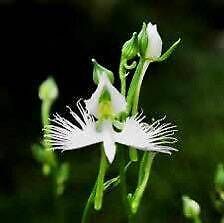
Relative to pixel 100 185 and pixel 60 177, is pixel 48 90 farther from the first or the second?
pixel 100 185

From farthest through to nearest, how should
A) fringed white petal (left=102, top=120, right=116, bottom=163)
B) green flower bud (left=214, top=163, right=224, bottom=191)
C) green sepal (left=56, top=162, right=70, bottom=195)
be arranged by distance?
green sepal (left=56, top=162, right=70, bottom=195)
green flower bud (left=214, top=163, right=224, bottom=191)
fringed white petal (left=102, top=120, right=116, bottom=163)

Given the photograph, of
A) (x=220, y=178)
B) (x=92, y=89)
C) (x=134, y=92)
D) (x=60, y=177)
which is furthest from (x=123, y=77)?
(x=92, y=89)

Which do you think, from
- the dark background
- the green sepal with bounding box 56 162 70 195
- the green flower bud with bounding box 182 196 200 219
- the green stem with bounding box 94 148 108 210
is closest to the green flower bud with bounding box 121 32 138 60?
the green stem with bounding box 94 148 108 210

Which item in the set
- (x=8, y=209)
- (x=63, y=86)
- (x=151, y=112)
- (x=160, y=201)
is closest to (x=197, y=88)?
(x=151, y=112)

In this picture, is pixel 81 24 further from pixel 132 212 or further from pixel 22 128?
pixel 132 212

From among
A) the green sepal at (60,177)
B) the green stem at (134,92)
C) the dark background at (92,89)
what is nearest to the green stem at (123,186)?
the green stem at (134,92)

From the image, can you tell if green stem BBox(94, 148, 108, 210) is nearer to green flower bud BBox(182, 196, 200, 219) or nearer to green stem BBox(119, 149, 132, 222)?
green stem BBox(119, 149, 132, 222)
